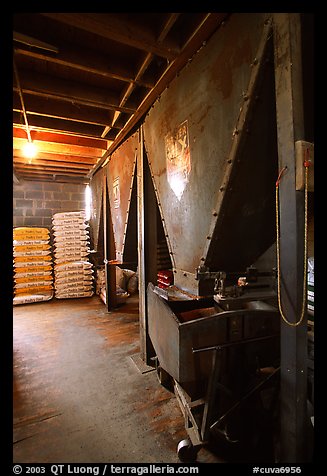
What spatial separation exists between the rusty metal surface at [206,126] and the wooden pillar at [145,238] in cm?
64

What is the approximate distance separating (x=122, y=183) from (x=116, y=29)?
2.49 meters

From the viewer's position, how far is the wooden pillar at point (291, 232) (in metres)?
1.40

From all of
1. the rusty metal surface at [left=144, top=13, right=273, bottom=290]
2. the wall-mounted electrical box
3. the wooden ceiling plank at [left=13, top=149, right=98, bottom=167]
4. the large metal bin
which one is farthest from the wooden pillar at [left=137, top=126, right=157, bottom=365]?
the wooden ceiling plank at [left=13, top=149, right=98, bottom=167]

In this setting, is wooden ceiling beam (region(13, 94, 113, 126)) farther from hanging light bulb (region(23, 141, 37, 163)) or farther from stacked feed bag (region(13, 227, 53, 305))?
stacked feed bag (region(13, 227, 53, 305))

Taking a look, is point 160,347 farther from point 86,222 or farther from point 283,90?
point 86,222

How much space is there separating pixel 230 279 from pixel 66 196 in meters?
7.57

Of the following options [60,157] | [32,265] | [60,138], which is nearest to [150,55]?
[60,138]

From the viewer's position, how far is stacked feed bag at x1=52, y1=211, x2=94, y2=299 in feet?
23.6

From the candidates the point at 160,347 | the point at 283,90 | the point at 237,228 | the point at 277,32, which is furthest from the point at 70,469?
the point at 277,32

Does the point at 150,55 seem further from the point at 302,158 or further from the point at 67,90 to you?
the point at 302,158

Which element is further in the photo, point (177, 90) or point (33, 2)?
point (177, 90)

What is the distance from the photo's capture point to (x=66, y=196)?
8.52 metres

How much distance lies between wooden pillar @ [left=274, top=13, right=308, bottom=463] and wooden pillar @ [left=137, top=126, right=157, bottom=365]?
2244mm
